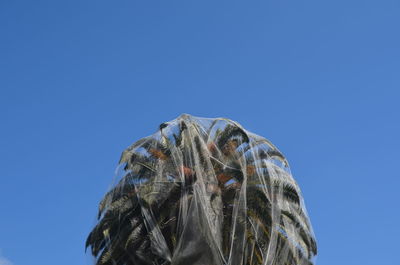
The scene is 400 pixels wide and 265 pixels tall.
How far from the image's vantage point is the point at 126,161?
81.0ft

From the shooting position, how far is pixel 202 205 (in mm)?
20641

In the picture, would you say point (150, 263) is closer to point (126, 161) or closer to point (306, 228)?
point (126, 161)

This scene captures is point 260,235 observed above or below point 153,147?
below

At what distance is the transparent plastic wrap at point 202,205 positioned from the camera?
67.6 ft

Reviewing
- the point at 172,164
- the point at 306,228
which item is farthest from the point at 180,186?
the point at 306,228

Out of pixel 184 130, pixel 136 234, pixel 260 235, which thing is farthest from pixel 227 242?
pixel 184 130

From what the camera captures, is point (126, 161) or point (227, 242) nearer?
point (227, 242)

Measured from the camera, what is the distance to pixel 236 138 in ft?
→ 81.8

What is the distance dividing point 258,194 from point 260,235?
1673 millimetres

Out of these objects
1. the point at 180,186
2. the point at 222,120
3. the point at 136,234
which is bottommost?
the point at 136,234

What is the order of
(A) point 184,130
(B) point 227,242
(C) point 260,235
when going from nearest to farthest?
(B) point 227,242
(C) point 260,235
(A) point 184,130

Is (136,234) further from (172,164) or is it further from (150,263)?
(172,164)

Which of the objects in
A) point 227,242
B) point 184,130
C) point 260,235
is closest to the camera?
point 227,242

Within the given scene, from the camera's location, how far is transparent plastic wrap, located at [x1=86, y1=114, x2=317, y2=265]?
811 inches
